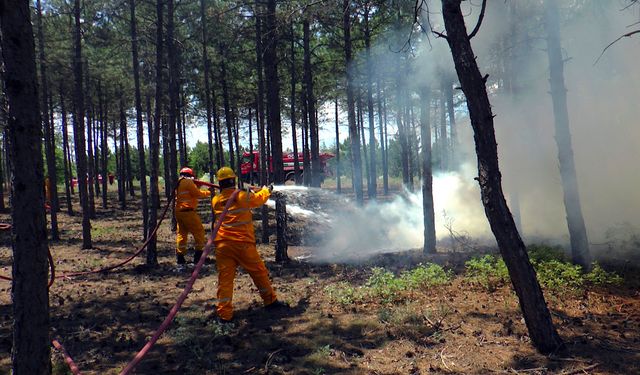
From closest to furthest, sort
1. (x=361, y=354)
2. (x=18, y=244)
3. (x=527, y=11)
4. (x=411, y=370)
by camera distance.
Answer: (x=18, y=244)
(x=411, y=370)
(x=361, y=354)
(x=527, y=11)

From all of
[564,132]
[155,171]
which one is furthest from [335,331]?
[155,171]

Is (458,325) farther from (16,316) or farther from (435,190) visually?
(435,190)

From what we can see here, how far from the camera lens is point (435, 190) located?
14.3 metres

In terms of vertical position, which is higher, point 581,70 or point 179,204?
point 581,70

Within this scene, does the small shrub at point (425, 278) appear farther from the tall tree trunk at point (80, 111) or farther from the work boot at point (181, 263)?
the tall tree trunk at point (80, 111)

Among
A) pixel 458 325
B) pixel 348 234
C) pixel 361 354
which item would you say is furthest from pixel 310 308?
pixel 348 234

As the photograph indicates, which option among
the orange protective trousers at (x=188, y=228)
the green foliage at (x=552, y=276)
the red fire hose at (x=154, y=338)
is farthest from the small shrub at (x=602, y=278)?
the orange protective trousers at (x=188, y=228)

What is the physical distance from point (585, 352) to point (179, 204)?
7339 millimetres

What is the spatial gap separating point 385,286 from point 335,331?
1.47m

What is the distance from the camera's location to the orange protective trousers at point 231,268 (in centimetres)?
544

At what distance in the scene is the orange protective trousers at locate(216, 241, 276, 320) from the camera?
544 cm

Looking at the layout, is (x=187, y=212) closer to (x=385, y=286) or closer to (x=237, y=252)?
(x=237, y=252)

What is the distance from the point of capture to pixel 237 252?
5.55 metres

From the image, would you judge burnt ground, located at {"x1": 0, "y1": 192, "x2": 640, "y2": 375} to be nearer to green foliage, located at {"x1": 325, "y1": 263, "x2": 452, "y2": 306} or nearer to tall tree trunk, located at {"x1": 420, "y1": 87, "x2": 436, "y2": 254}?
green foliage, located at {"x1": 325, "y1": 263, "x2": 452, "y2": 306}
